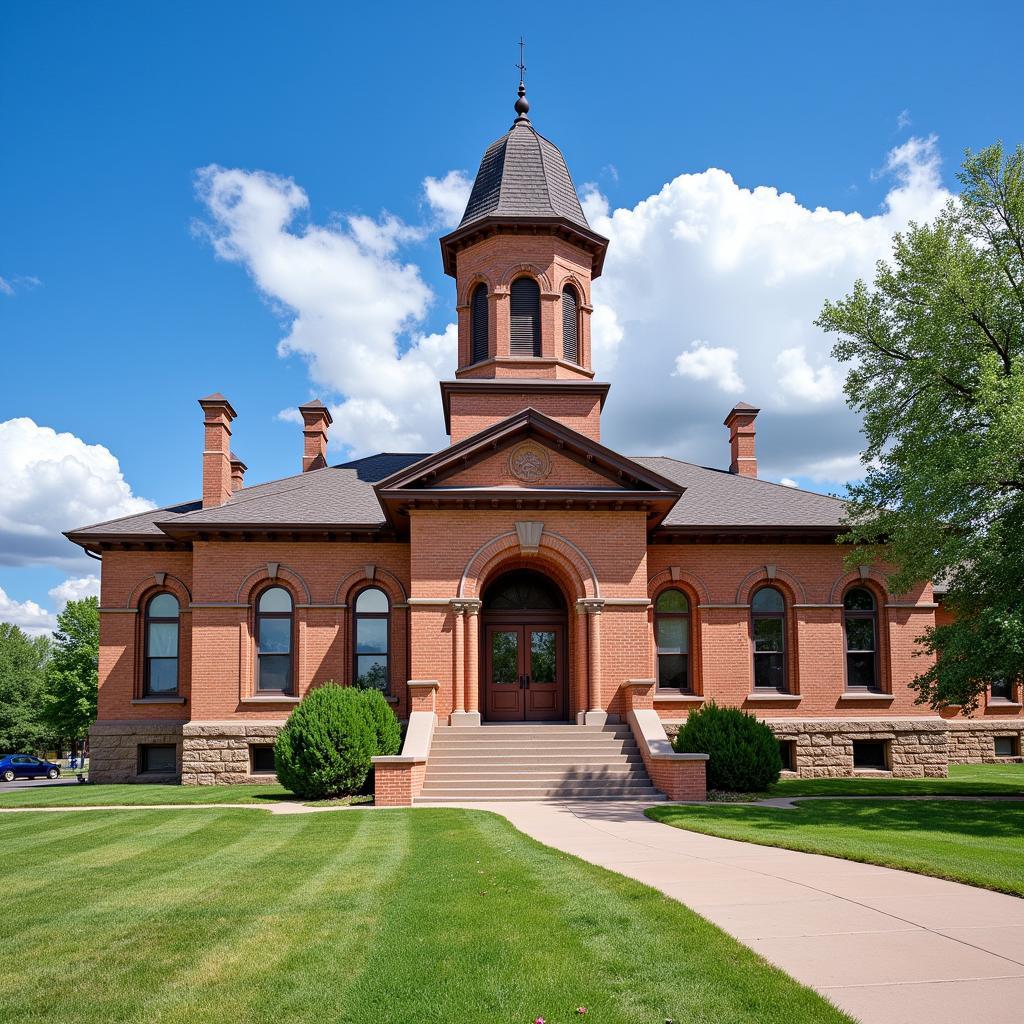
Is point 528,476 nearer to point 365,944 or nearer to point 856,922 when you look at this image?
point 856,922

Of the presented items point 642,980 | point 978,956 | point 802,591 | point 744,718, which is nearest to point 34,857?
point 642,980

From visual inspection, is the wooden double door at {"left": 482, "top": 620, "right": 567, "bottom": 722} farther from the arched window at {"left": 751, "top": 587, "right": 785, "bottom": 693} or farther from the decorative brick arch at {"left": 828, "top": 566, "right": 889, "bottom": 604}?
the decorative brick arch at {"left": 828, "top": 566, "right": 889, "bottom": 604}

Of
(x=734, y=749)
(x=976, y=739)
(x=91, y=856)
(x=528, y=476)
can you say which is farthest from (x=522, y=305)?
(x=976, y=739)

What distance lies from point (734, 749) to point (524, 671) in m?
6.33

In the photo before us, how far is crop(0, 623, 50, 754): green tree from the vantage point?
73.9 m

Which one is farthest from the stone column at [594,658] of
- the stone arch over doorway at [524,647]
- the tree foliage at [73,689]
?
the tree foliage at [73,689]

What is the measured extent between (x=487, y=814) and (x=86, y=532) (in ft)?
50.5

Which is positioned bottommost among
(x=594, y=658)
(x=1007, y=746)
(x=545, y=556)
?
(x=1007, y=746)

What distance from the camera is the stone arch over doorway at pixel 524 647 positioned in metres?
22.4

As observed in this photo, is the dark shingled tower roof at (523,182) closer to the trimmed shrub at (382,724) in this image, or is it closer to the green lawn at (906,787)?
the trimmed shrub at (382,724)

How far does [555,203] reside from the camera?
26.1 meters

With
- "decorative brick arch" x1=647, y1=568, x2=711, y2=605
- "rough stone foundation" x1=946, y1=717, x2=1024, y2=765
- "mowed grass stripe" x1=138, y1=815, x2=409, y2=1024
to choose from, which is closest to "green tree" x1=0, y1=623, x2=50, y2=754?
"decorative brick arch" x1=647, y1=568, x2=711, y2=605

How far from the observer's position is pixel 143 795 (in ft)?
64.0

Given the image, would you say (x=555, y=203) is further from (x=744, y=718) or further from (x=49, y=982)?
(x=49, y=982)
